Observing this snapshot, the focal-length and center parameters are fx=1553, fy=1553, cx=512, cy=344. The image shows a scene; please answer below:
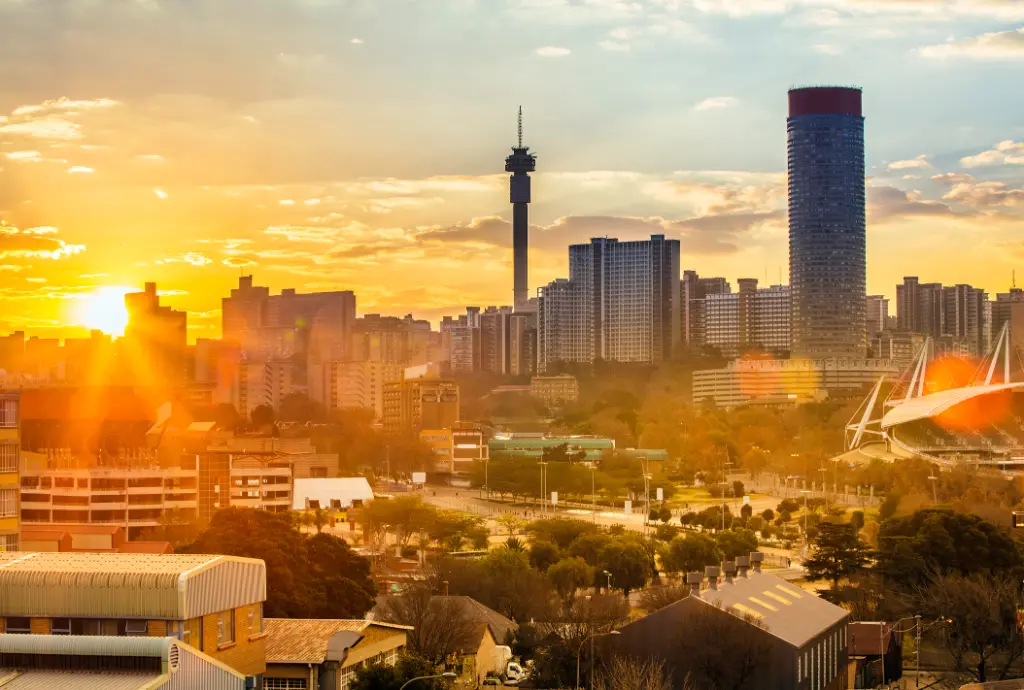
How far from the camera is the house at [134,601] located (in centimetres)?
1179

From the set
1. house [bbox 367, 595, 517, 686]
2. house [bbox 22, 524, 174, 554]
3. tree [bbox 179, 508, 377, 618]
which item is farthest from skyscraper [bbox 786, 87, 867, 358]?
house [bbox 367, 595, 517, 686]

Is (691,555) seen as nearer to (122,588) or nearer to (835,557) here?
(835,557)

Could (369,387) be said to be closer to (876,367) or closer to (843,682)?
(876,367)

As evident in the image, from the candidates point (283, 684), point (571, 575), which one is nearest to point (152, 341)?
point (571, 575)

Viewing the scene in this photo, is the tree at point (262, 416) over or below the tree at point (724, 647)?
over

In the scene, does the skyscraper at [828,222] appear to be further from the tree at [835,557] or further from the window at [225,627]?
the window at [225,627]

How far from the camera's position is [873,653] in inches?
822

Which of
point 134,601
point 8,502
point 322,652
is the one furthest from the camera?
point 8,502

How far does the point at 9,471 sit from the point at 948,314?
8662 cm

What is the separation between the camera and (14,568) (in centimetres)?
1233

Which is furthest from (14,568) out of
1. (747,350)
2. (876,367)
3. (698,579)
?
(747,350)

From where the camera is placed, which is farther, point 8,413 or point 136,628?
point 8,413

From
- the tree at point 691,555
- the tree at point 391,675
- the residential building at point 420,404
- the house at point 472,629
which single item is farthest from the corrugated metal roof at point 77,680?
the residential building at point 420,404

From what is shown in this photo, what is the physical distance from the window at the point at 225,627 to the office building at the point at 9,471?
641 cm
